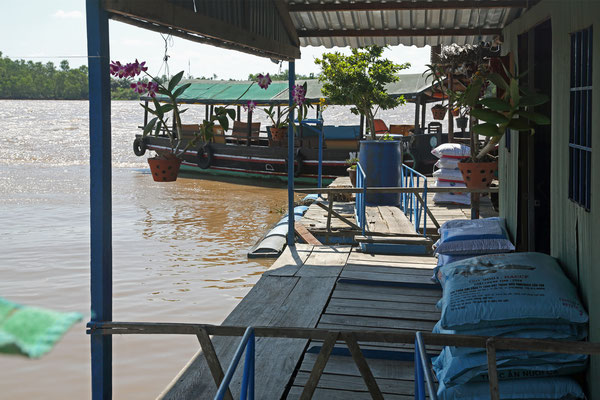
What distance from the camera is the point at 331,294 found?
536cm

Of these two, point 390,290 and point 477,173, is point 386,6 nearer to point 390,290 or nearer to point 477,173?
point 477,173

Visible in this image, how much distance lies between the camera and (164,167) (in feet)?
16.0

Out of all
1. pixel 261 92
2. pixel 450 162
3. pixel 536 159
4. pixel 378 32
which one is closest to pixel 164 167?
pixel 536 159

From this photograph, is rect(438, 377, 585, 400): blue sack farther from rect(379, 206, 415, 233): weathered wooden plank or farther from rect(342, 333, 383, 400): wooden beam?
rect(379, 206, 415, 233): weathered wooden plank

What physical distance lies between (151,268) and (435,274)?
6.22m

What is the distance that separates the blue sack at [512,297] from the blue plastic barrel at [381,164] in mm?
7784

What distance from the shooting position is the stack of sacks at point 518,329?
3.20 meters

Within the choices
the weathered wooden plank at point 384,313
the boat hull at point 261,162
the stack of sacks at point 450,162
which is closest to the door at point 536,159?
the weathered wooden plank at point 384,313

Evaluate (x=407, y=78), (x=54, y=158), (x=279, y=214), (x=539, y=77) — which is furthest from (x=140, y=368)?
(x=54, y=158)

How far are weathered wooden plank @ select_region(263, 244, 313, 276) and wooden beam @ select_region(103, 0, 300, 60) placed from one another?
2.03 metres

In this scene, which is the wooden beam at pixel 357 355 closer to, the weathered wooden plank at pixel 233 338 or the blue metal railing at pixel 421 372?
the blue metal railing at pixel 421 372

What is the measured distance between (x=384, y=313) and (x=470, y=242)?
86 cm

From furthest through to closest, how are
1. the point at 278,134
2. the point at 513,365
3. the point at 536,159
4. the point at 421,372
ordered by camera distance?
the point at 278,134 → the point at 536,159 → the point at 513,365 → the point at 421,372

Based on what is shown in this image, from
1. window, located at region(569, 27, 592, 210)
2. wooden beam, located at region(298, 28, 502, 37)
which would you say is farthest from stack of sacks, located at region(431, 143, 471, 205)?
window, located at region(569, 27, 592, 210)
